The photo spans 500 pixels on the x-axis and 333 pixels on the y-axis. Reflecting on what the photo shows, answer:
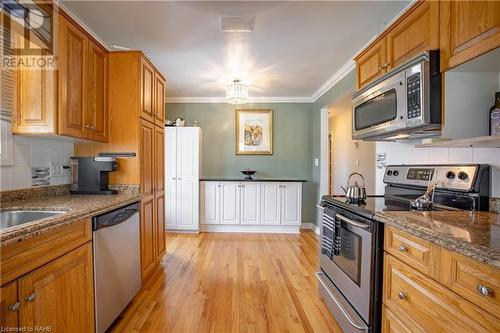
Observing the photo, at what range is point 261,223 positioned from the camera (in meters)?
3.98

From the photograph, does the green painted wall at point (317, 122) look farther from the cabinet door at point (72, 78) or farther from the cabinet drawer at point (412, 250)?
the cabinet door at point (72, 78)

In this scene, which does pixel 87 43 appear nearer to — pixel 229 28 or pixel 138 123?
pixel 138 123

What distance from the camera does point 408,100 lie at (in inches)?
56.6

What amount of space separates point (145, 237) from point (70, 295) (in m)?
0.98

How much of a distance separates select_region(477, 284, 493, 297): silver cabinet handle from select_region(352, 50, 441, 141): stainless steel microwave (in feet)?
2.91

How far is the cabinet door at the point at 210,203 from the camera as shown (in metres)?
3.99

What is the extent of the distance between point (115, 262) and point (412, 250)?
1.81 m

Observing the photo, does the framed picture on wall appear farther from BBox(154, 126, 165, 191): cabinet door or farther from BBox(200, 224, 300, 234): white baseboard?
BBox(154, 126, 165, 191): cabinet door

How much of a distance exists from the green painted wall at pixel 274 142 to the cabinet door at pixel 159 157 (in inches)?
67.6

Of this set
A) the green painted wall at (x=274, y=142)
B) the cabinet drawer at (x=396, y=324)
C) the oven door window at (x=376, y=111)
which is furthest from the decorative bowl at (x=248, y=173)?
the cabinet drawer at (x=396, y=324)

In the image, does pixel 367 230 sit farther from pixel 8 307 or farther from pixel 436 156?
pixel 8 307

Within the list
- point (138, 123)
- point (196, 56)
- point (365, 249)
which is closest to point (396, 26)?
point (365, 249)

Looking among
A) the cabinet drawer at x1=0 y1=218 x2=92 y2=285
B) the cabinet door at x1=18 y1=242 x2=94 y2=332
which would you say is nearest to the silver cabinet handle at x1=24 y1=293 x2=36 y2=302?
the cabinet door at x1=18 y1=242 x2=94 y2=332

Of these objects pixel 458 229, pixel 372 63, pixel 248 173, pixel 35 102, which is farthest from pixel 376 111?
pixel 248 173
